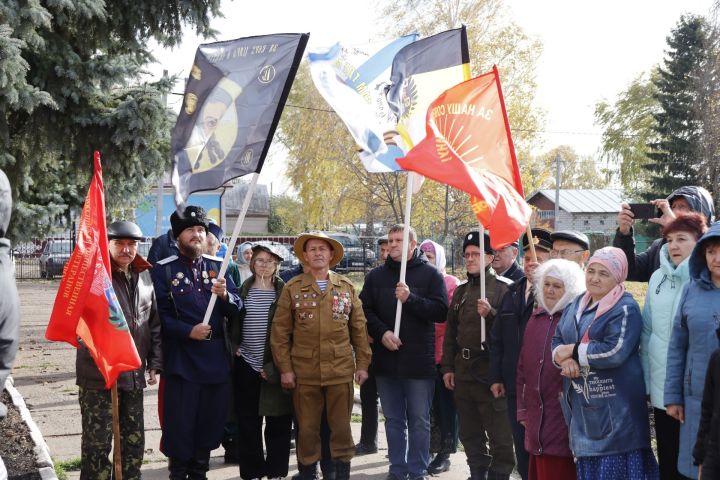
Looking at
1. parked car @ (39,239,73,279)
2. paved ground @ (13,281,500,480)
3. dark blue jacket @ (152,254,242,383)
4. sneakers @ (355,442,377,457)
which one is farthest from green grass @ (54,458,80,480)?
parked car @ (39,239,73,279)

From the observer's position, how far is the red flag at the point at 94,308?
5199 millimetres

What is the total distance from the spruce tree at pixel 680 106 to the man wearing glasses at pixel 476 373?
34.7m

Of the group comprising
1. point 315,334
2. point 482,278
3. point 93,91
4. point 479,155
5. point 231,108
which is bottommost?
point 315,334

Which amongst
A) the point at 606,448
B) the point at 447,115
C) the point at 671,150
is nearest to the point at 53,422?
the point at 447,115

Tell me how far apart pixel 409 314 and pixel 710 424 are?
309 centimetres

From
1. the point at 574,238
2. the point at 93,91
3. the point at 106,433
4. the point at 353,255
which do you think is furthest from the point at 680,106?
the point at 106,433

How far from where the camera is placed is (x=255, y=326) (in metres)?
6.71

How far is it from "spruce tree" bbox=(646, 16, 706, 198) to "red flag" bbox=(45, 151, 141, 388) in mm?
36805

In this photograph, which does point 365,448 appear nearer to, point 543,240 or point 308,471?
point 308,471

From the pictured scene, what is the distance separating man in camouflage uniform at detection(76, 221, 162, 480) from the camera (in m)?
5.51

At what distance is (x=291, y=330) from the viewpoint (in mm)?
6426

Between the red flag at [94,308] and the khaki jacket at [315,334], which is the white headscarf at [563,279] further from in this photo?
the red flag at [94,308]

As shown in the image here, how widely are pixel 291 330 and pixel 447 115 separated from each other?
2.13 m

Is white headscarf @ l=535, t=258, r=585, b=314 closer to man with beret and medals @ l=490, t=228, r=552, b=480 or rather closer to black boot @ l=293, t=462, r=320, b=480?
man with beret and medals @ l=490, t=228, r=552, b=480
